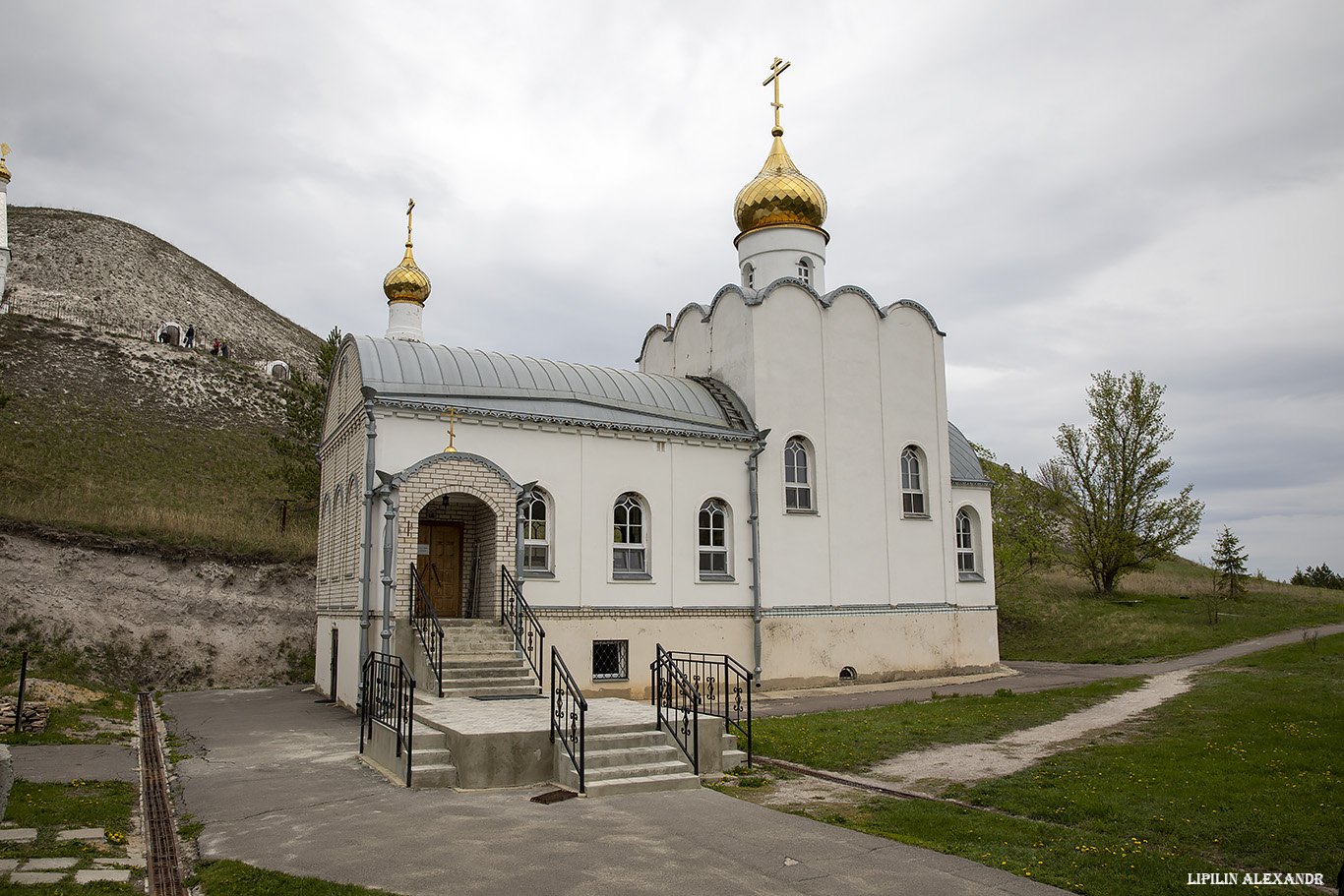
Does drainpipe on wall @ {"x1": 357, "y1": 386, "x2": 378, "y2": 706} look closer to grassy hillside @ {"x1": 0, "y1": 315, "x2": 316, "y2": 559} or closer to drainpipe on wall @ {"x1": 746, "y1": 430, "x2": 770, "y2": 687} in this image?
drainpipe on wall @ {"x1": 746, "y1": 430, "x2": 770, "y2": 687}

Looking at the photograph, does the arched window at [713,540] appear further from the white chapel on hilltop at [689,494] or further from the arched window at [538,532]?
the arched window at [538,532]

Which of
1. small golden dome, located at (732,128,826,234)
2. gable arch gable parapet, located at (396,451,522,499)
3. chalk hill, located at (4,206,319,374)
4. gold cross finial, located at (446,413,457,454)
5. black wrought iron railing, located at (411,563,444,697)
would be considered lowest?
black wrought iron railing, located at (411,563,444,697)

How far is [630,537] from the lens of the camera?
17516 millimetres

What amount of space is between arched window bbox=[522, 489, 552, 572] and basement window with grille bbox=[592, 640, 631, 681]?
1.88 m

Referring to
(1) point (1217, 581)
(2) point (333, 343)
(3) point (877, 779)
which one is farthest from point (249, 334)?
(3) point (877, 779)

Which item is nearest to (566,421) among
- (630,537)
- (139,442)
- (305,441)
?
(630,537)

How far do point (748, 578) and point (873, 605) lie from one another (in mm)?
3373

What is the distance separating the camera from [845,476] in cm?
2012

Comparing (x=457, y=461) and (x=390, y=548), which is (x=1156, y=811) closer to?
(x=457, y=461)

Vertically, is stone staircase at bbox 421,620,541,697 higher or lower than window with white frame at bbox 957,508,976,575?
lower

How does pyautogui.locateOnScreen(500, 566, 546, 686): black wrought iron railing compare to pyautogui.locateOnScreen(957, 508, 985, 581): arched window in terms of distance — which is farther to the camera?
pyautogui.locateOnScreen(957, 508, 985, 581): arched window

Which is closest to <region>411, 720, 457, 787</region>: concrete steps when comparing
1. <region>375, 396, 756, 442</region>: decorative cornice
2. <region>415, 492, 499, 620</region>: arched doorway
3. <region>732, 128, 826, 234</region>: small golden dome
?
<region>415, 492, 499, 620</region>: arched doorway

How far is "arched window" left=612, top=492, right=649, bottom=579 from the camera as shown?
17.3 m

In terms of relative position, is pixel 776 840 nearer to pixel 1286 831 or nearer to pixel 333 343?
pixel 1286 831
